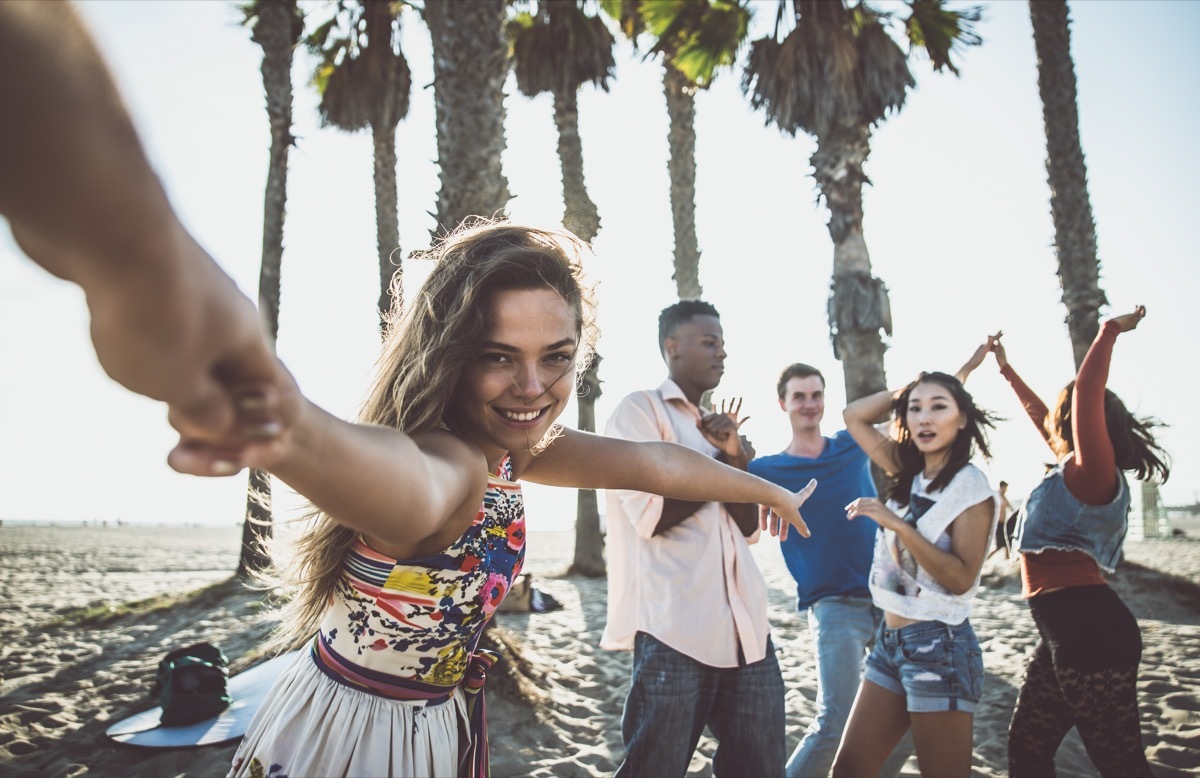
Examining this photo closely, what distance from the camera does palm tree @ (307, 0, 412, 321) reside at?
1209 centimetres

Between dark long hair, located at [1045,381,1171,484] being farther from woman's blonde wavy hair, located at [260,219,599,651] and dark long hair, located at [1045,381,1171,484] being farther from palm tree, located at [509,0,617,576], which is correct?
palm tree, located at [509,0,617,576]

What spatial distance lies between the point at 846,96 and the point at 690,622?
8.45m

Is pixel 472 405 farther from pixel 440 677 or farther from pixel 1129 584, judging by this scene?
pixel 1129 584

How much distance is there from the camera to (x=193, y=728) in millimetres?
5082

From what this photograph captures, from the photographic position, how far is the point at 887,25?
9.95 m

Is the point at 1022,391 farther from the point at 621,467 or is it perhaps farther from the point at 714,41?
the point at 714,41

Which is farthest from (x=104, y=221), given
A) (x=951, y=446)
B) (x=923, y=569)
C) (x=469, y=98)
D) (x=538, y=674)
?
(x=538, y=674)

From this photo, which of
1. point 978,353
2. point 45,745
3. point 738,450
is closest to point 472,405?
point 738,450

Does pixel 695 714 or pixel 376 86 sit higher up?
pixel 376 86

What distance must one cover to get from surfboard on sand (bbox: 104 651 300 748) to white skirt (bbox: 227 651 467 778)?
3365 mm

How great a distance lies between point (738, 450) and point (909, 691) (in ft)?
4.13

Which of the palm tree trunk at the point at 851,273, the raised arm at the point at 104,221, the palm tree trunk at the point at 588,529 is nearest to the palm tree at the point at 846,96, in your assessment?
the palm tree trunk at the point at 851,273

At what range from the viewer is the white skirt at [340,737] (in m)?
1.57

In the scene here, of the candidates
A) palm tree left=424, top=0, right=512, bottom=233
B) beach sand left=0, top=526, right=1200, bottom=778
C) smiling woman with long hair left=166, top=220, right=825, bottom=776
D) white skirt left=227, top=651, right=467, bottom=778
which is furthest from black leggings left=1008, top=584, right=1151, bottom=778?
palm tree left=424, top=0, right=512, bottom=233
